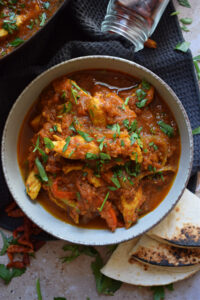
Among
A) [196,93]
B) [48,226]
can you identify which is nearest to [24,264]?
[48,226]

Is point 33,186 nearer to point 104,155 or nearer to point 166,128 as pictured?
point 104,155

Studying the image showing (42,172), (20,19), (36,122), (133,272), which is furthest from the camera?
(133,272)

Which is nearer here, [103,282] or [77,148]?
[77,148]

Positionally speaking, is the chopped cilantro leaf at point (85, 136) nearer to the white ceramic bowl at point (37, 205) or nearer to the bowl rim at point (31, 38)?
the white ceramic bowl at point (37, 205)

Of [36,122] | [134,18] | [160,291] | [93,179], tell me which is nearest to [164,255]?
[160,291]

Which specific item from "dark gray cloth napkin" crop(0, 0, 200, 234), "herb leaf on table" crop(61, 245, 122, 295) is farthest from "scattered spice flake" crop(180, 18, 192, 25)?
"herb leaf on table" crop(61, 245, 122, 295)
